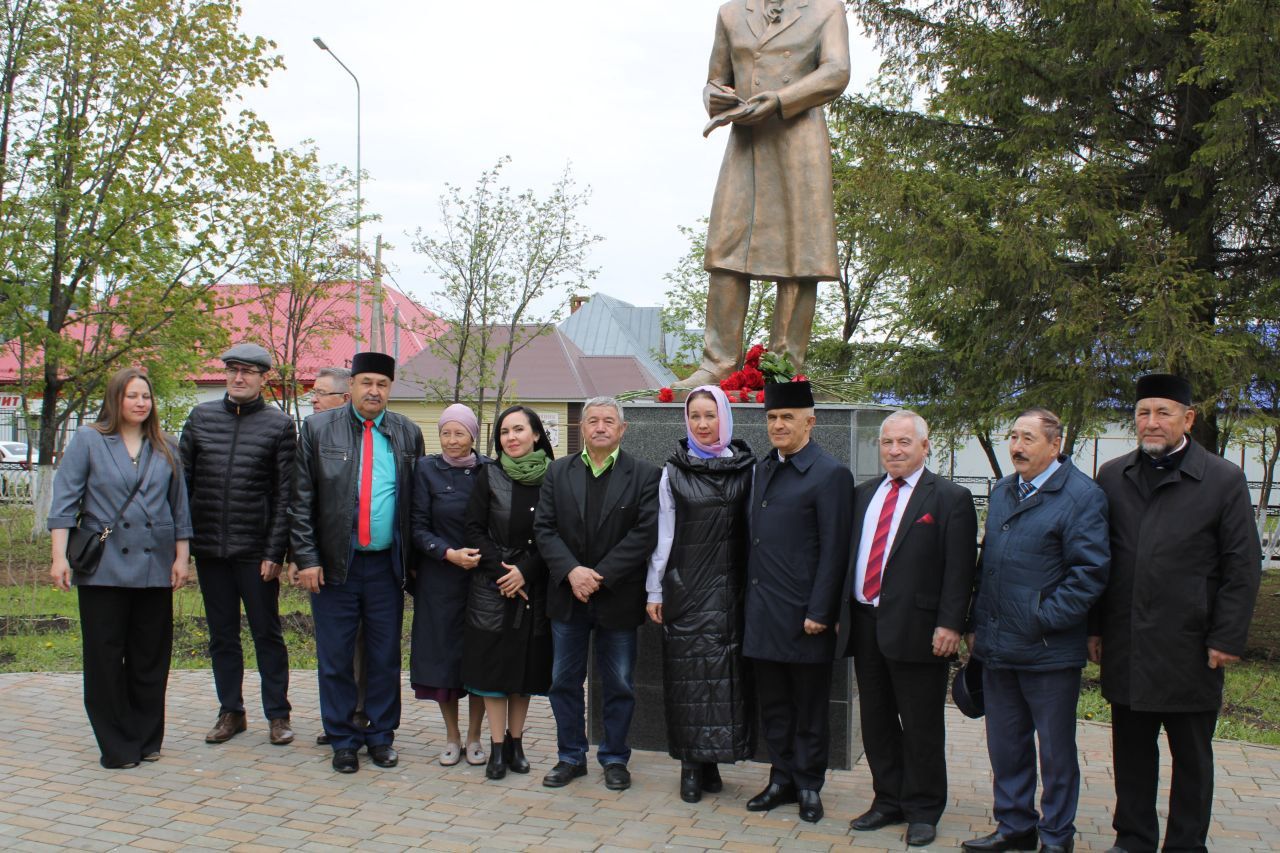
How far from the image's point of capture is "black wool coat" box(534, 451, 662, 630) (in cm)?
514

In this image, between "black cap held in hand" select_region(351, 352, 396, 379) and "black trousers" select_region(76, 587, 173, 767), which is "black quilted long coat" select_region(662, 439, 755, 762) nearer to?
"black cap held in hand" select_region(351, 352, 396, 379)

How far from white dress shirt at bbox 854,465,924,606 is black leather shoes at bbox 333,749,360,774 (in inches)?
100.0

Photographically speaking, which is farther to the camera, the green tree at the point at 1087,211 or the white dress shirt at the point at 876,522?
the green tree at the point at 1087,211

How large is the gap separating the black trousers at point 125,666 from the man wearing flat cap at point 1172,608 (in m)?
4.32

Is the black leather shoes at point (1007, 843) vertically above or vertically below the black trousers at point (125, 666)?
below

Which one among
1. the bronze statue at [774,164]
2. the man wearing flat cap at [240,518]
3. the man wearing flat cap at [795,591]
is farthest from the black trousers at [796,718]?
the man wearing flat cap at [240,518]

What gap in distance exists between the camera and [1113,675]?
4.32 meters

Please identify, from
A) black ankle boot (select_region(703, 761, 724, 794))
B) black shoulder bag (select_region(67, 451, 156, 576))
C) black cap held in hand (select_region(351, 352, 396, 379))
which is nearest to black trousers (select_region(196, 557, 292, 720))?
black shoulder bag (select_region(67, 451, 156, 576))

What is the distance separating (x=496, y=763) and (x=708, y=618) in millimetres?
1291

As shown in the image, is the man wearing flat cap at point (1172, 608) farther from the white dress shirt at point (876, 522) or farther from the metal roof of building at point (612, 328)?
the metal roof of building at point (612, 328)

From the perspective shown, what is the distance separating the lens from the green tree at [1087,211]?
9164mm

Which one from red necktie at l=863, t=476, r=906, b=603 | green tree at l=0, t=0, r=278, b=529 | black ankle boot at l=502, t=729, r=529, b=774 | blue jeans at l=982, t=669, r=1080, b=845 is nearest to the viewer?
blue jeans at l=982, t=669, r=1080, b=845

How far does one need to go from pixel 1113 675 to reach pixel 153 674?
443 centimetres

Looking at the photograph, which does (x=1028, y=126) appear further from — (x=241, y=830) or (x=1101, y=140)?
(x=241, y=830)
